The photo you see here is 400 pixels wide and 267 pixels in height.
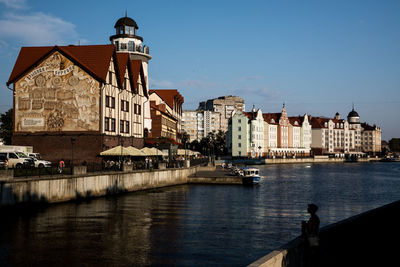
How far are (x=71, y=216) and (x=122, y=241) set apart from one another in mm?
9226

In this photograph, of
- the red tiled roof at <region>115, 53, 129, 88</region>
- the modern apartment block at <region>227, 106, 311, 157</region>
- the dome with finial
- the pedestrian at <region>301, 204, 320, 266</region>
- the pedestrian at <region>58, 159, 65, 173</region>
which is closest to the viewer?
the pedestrian at <region>301, 204, 320, 266</region>

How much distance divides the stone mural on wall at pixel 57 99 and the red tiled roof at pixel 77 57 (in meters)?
0.72

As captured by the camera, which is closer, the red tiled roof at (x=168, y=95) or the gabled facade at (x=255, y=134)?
the red tiled roof at (x=168, y=95)

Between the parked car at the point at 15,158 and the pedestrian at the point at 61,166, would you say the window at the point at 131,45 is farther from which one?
the parked car at the point at 15,158

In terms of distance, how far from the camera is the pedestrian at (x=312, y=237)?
12930 millimetres

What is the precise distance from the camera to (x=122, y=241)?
25.5m

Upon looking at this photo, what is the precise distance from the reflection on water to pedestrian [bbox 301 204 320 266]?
877 cm

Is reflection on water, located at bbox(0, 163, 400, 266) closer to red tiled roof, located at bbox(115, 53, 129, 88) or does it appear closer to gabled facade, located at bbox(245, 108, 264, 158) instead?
red tiled roof, located at bbox(115, 53, 129, 88)

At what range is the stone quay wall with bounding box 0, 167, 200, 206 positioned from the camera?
33256 mm

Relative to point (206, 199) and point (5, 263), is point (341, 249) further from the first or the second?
point (206, 199)

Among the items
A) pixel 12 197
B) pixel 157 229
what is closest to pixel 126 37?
pixel 12 197

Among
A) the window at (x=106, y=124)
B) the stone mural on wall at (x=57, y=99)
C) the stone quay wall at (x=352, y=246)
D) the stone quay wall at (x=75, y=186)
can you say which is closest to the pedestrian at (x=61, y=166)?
the stone quay wall at (x=75, y=186)

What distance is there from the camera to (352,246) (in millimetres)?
16719

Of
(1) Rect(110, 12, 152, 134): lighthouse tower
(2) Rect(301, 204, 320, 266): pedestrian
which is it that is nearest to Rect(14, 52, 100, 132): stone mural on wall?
(1) Rect(110, 12, 152, 134): lighthouse tower
